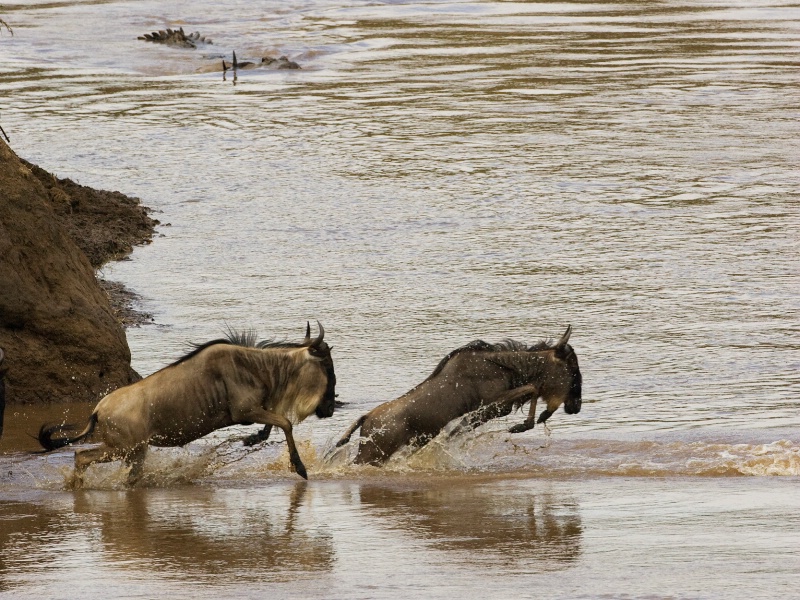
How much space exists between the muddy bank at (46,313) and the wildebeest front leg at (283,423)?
248 centimetres

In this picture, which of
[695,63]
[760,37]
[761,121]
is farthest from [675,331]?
[760,37]

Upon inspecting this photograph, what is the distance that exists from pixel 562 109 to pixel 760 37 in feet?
28.8

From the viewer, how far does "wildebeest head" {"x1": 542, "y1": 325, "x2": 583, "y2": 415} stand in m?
9.77

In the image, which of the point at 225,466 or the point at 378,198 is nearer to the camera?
the point at 225,466

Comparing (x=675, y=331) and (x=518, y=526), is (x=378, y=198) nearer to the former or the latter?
(x=675, y=331)

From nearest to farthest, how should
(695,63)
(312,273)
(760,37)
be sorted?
(312,273)
(695,63)
(760,37)

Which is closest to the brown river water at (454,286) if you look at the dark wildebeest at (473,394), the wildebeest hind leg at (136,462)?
the wildebeest hind leg at (136,462)

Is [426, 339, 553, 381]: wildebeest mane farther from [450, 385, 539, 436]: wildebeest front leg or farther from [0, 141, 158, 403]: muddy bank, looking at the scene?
[0, 141, 158, 403]: muddy bank

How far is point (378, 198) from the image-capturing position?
1789 centimetres

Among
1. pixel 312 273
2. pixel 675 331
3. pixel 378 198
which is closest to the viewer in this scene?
pixel 675 331

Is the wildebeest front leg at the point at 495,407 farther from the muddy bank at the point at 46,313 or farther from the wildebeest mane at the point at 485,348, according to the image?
the muddy bank at the point at 46,313

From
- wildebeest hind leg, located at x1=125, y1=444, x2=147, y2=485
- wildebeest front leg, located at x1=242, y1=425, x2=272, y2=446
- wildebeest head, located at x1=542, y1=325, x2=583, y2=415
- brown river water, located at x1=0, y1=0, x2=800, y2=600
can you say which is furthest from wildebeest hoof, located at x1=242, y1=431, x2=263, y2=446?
wildebeest head, located at x1=542, y1=325, x2=583, y2=415

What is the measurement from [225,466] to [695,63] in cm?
1894

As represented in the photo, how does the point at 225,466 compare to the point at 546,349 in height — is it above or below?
below
